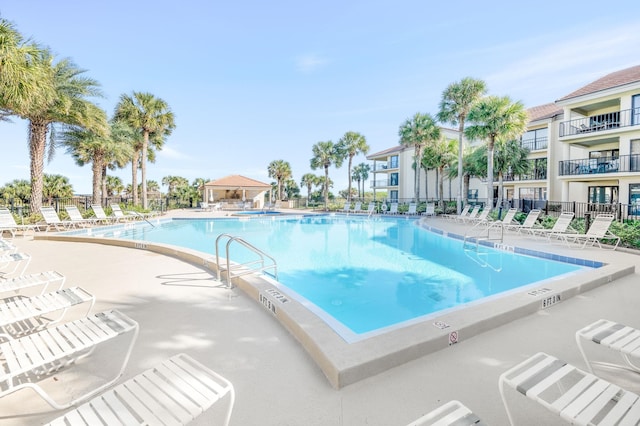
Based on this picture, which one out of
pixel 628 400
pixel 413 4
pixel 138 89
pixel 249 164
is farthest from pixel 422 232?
pixel 249 164

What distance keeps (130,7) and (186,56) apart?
8470 mm

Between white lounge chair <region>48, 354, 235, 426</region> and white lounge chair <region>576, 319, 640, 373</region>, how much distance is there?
2.60 m

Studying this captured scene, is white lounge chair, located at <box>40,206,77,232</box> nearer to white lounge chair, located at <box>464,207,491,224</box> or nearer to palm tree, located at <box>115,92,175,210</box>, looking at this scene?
palm tree, located at <box>115,92,175,210</box>

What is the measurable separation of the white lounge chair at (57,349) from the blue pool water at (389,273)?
216 cm

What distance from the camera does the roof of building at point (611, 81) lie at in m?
15.9

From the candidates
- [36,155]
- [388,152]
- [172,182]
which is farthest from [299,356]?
[172,182]

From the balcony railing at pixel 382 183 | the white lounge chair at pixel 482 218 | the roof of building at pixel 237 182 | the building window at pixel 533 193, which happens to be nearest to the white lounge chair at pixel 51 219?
the white lounge chair at pixel 482 218

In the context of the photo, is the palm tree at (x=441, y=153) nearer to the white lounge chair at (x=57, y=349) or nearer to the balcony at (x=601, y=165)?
the balcony at (x=601, y=165)

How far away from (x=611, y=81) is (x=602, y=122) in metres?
2.40

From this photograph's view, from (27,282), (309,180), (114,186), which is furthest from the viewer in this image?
(309,180)

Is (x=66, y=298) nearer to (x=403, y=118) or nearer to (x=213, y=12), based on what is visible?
(x=213, y=12)

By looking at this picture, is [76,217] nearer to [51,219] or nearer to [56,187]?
[51,219]

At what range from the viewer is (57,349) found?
2076 mm

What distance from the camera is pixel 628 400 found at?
1.61 m
